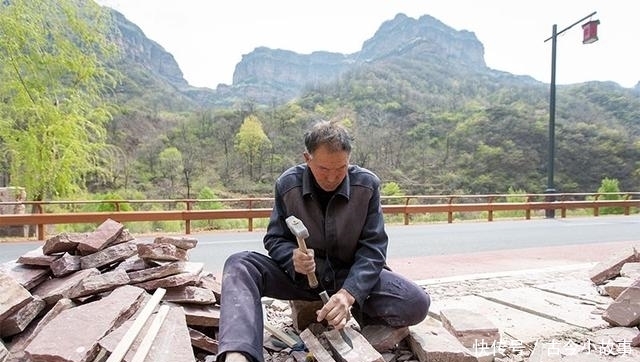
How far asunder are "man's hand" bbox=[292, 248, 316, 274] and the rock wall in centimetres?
939

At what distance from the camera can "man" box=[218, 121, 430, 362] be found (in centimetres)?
229

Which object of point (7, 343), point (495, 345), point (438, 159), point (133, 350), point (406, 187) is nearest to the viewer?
point (133, 350)

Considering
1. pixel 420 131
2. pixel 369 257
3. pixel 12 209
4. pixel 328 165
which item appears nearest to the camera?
pixel 328 165

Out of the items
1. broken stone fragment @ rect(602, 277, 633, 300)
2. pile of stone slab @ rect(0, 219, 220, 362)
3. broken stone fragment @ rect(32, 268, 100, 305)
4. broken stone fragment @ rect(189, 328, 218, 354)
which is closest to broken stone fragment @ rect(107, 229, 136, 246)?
pile of stone slab @ rect(0, 219, 220, 362)

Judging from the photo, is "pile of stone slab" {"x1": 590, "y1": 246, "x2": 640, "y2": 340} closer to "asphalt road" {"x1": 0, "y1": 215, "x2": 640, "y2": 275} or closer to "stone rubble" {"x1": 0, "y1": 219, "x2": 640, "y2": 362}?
"stone rubble" {"x1": 0, "y1": 219, "x2": 640, "y2": 362}

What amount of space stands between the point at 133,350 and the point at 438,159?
43880 millimetres

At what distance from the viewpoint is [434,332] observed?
2.45m

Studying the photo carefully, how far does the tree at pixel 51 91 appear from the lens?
32.4 ft

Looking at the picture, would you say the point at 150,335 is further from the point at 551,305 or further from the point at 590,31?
the point at 590,31

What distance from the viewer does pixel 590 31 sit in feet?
40.5

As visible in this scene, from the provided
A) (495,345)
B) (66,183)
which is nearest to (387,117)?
(66,183)

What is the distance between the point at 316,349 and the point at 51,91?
10949 mm

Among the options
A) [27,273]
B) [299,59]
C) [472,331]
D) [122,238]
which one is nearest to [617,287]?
[472,331]

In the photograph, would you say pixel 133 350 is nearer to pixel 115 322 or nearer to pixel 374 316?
pixel 115 322
